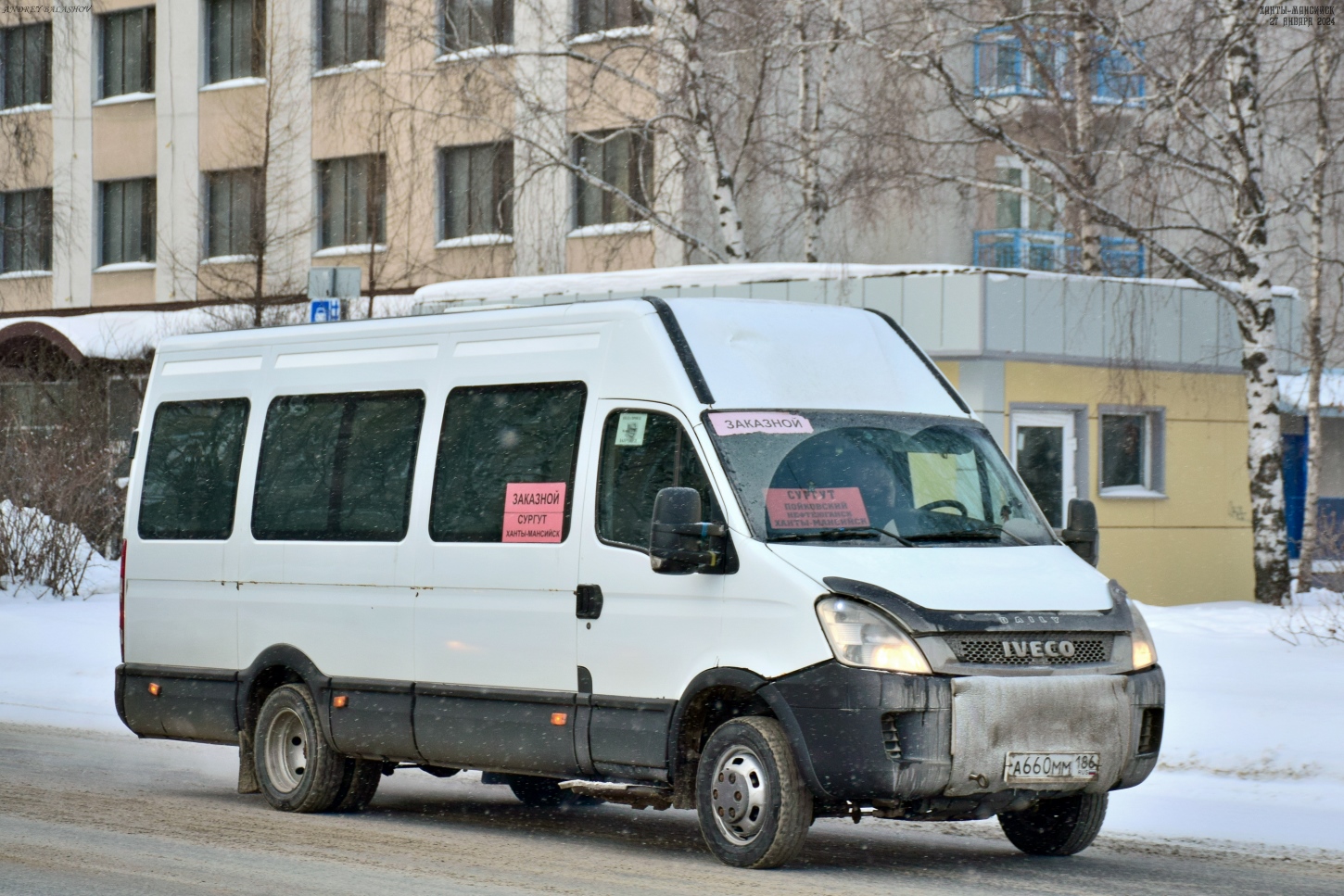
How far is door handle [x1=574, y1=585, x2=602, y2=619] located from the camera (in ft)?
30.9

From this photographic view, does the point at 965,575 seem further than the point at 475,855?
No

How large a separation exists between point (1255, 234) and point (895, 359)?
40.8 ft

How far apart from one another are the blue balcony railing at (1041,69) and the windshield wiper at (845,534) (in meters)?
12.4

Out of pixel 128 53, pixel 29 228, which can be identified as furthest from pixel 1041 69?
pixel 29 228

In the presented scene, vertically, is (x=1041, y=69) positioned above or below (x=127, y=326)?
above

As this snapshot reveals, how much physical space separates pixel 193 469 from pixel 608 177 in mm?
22732

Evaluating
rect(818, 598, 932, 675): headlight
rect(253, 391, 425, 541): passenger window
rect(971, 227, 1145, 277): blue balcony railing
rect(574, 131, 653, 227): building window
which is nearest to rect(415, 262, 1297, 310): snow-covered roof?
rect(971, 227, 1145, 277): blue balcony railing

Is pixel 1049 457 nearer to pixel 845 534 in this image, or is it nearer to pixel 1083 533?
pixel 1083 533

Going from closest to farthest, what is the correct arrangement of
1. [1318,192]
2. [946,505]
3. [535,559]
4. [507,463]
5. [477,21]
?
[946,505] → [535,559] → [507,463] → [1318,192] → [477,21]

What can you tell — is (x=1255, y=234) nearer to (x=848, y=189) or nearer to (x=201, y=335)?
(x=848, y=189)

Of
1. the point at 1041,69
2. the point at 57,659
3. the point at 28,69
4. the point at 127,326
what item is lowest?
the point at 57,659

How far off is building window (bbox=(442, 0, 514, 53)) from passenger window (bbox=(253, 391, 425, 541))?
74.1 ft

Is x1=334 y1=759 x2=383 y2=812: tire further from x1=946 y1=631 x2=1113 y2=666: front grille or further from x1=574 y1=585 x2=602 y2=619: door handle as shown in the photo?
x1=946 y1=631 x2=1113 y2=666: front grille

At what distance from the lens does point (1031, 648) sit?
28.0 ft
